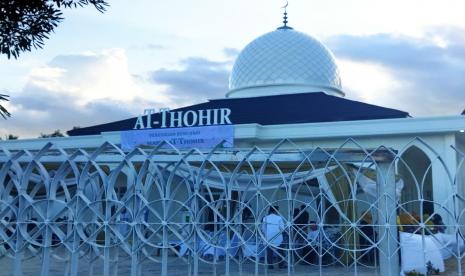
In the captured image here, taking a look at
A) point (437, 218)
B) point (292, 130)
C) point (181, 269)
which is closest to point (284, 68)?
point (292, 130)

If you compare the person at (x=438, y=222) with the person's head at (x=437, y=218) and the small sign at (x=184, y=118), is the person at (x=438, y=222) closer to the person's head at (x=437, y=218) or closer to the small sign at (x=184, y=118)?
the person's head at (x=437, y=218)

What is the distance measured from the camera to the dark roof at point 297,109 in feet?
65.4

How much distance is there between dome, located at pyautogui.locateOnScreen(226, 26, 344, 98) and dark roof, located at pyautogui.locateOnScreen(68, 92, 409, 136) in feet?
10.4

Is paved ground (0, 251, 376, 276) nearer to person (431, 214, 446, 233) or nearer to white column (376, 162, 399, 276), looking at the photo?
person (431, 214, 446, 233)

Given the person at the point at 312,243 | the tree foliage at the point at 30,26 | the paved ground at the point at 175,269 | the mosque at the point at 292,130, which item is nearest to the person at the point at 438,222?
the mosque at the point at 292,130

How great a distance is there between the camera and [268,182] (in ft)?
44.4

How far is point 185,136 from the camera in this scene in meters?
A: 19.0

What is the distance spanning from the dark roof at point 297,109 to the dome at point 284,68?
10.4 feet

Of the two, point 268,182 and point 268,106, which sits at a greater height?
point 268,106

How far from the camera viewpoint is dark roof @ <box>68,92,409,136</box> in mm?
19922

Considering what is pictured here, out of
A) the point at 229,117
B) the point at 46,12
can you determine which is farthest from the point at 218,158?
the point at 229,117

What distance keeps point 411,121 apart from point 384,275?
10027 mm

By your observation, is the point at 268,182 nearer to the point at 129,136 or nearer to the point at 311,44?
the point at 129,136

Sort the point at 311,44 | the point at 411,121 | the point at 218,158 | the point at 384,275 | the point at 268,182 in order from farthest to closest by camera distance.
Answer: the point at 311,44 < the point at 411,121 < the point at 268,182 < the point at 218,158 < the point at 384,275
